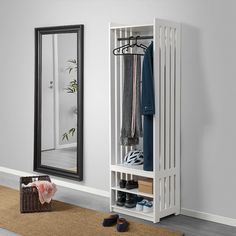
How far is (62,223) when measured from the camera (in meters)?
4.12

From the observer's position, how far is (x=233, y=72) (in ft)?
12.9

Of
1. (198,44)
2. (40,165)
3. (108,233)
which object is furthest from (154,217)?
(40,165)

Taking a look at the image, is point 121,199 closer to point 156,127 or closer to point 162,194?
point 162,194

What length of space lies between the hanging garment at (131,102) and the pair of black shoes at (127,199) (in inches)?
18.7

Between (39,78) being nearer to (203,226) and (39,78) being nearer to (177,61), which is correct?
(177,61)

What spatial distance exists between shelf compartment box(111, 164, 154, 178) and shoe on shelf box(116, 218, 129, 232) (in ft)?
1.43

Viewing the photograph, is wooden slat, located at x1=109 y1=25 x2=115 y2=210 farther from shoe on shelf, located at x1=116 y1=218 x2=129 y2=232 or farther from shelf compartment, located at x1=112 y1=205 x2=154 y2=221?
shoe on shelf, located at x1=116 y1=218 x2=129 y2=232

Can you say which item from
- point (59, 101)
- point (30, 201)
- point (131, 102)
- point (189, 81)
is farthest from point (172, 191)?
point (59, 101)

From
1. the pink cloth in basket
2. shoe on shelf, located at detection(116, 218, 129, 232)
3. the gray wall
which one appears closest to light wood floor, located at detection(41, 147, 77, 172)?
the gray wall

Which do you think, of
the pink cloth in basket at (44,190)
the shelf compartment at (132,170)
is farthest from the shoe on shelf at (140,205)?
the pink cloth in basket at (44,190)

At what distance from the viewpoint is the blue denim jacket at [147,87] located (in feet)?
13.1

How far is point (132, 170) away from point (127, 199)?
322mm

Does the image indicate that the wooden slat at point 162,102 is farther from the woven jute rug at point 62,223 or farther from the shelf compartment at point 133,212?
the woven jute rug at point 62,223

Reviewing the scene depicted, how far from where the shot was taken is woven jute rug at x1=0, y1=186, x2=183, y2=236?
12.7ft
